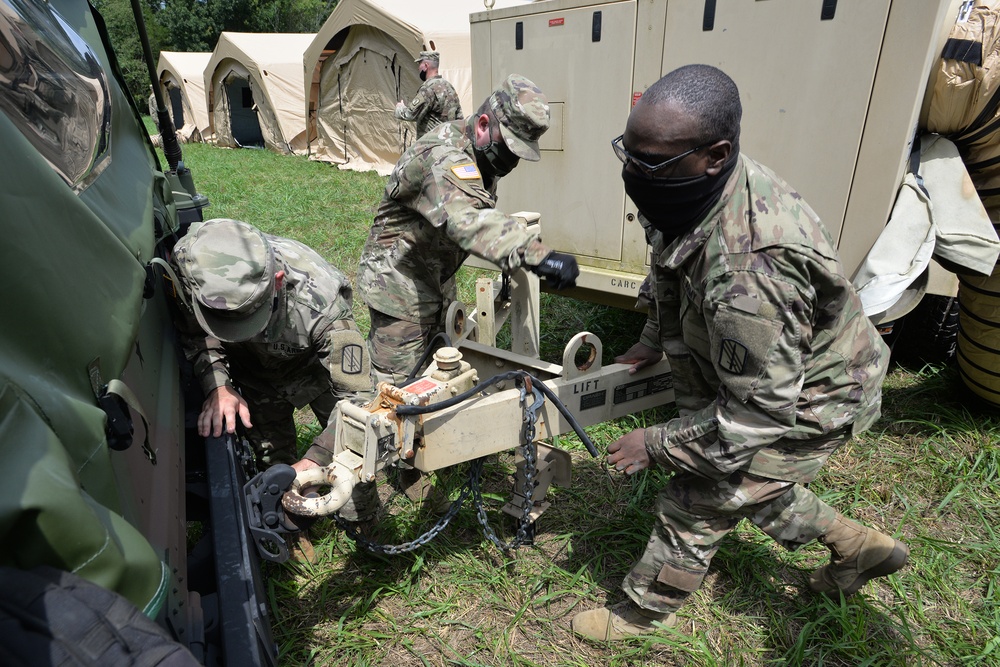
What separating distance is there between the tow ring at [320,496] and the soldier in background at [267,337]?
9 cm

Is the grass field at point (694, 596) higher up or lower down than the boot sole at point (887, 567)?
lower down

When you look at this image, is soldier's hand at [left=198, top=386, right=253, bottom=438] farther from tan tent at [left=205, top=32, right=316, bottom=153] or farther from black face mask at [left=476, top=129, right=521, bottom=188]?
tan tent at [left=205, top=32, right=316, bottom=153]

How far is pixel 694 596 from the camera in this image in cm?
256

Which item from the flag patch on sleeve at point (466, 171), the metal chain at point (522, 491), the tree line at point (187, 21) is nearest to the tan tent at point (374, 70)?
the flag patch on sleeve at point (466, 171)

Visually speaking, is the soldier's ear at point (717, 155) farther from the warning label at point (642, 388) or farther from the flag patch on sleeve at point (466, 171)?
the flag patch on sleeve at point (466, 171)

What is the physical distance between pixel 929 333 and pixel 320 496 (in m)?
3.88

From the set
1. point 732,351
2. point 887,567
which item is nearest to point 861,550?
point 887,567

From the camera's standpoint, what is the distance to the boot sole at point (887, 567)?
2.23 meters

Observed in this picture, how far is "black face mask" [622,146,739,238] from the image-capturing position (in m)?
1.69

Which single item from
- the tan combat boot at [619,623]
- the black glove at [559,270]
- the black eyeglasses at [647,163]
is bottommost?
the tan combat boot at [619,623]

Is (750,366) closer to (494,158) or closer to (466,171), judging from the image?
(466,171)

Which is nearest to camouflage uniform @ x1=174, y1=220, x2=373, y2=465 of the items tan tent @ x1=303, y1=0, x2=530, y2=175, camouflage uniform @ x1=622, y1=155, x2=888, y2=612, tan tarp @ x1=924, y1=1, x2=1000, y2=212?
camouflage uniform @ x1=622, y1=155, x2=888, y2=612

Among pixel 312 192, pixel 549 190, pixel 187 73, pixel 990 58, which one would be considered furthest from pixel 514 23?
pixel 187 73

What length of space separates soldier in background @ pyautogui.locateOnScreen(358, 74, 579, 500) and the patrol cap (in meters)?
0.72
